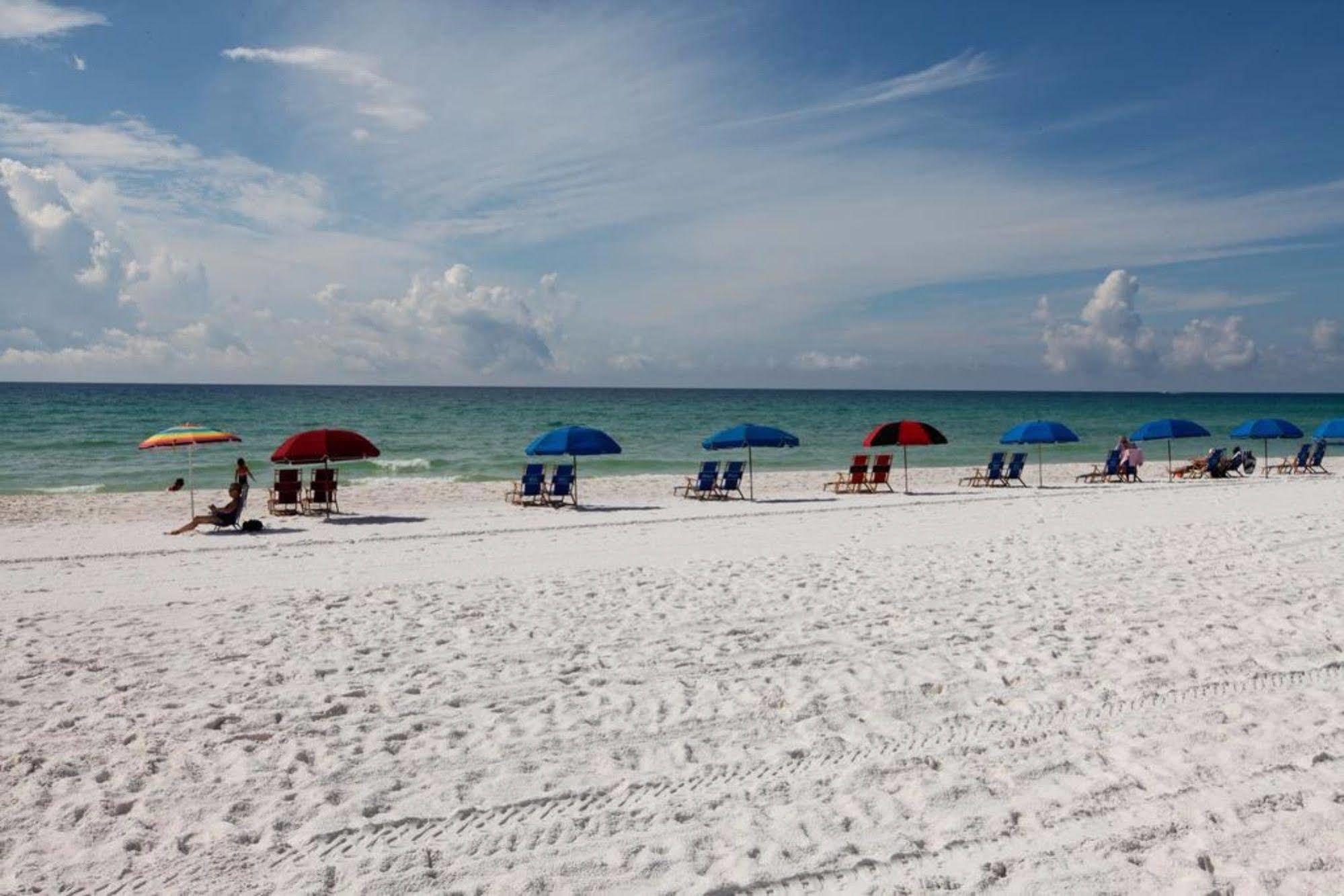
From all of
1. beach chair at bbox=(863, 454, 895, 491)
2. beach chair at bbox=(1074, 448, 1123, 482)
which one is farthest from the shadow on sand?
beach chair at bbox=(1074, 448, 1123, 482)

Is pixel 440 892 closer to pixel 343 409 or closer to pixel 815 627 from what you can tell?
pixel 815 627

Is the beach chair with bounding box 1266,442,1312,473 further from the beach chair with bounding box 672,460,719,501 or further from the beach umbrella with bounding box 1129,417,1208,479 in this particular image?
the beach chair with bounding box 672,460,719,501

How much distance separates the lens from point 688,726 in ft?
17.0

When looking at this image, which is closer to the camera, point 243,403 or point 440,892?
point 440,892

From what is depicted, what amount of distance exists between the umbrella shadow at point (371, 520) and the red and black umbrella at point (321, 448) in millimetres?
1065

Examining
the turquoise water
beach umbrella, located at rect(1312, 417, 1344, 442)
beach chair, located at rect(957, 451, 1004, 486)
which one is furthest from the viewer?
the turquoise water

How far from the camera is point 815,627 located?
7234 millimetres

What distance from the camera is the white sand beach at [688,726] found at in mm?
3789

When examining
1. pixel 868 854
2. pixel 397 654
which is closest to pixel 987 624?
pixel 868 854

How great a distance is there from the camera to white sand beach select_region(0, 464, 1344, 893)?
3.79 meters

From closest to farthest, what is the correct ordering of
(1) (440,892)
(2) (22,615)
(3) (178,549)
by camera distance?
(1) (440,892)
(2) (22,615)
(3) (178,549)

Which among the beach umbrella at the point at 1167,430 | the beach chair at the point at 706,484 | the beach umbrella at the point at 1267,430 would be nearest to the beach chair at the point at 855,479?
the beach chair at the point at 706,484

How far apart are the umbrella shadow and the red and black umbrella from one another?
1.06 m

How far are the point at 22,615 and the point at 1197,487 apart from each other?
63.6 ft
